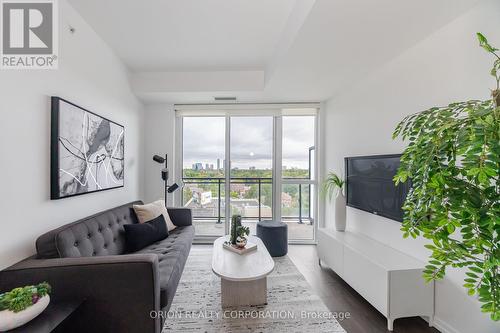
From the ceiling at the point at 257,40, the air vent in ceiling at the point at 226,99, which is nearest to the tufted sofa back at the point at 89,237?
the ceiling at the point at 257,40

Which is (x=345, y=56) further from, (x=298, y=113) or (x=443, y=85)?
(x=298, y=113)

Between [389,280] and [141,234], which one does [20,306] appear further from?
[389,280]

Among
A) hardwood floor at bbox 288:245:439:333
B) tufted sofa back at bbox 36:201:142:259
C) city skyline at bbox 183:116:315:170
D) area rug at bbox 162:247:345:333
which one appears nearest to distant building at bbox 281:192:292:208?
city skyline at bbox 183:116:315:170

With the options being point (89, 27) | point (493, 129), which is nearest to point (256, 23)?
point (89, 27)

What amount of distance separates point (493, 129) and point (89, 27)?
10.4ft

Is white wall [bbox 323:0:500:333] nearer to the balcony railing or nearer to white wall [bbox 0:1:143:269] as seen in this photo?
the balcony railing

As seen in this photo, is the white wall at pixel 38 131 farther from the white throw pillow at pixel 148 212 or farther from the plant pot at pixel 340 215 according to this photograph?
the plant pot at pixel 340 215

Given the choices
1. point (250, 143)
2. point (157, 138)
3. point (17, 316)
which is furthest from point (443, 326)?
point (157, 138)

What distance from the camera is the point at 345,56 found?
2350 millimetres

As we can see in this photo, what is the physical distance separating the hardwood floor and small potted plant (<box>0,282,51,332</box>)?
2098 millimetres

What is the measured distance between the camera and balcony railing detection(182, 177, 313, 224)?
407 cm

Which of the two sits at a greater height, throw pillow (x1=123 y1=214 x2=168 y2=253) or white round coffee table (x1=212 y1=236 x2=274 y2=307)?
throw pillow (x1=123 y1=214 x2=168 y2=253)

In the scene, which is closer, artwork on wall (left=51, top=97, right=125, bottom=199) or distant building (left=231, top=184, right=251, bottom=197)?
artwork on wall (left=51, top=97, right=125, bottom=199)

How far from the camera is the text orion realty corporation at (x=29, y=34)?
1590mm
